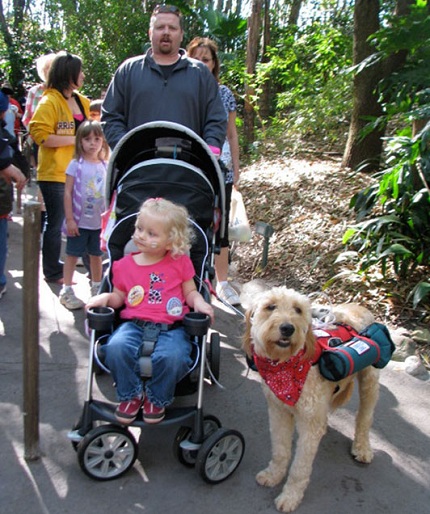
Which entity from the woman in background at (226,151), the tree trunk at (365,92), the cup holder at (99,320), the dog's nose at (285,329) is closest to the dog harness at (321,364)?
the dog's nose at (285,329)

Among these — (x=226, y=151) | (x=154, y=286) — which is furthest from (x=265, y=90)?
(x=154, y=286)

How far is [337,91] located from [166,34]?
245 inches

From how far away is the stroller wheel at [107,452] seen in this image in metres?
2.72

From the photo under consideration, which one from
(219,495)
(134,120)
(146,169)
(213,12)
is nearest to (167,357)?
(219,495)

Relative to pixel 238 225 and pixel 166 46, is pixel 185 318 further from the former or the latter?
pixel 238 225

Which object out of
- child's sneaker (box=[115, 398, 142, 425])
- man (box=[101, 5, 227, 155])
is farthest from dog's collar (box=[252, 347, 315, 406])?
man (box=[101, 5, 227, 155])

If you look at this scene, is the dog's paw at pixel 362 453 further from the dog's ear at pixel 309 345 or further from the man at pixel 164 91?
the man at pixel 164 91

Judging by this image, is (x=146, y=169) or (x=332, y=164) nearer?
(x=146, y=169)

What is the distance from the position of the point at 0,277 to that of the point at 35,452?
2.56m

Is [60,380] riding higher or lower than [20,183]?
lower

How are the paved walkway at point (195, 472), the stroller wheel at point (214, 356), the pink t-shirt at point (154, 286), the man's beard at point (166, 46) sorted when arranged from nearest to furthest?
the paved walkway at point (195, 472) < the pink t-shirt at point (154, 286) < the stroller wheel at point (214, 356) < the man's beard at point (166, 46)

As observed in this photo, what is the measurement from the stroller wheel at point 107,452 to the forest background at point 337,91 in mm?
2915

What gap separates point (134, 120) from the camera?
169 inches

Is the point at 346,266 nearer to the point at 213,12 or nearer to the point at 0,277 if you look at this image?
the point at 0,277
